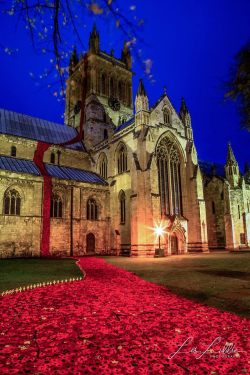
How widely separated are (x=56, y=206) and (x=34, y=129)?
46.5 feet

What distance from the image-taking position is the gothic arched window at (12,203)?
26031 millimetres

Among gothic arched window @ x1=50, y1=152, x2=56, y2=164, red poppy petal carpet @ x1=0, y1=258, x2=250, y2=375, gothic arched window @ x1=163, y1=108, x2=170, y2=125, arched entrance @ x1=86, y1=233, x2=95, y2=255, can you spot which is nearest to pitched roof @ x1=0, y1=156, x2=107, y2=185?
gothic arched window @ x1=50, y1=152, x2=56, y2=164

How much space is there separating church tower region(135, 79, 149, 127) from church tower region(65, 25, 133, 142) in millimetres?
10229

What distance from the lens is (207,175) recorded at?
48.6m

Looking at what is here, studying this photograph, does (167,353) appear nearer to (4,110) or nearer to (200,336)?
(200,336)

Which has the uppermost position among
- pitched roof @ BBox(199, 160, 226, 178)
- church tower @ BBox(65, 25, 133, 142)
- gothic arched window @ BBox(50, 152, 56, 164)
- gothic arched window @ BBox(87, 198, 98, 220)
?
church tower @ BBox(65, 25, 133, 142)

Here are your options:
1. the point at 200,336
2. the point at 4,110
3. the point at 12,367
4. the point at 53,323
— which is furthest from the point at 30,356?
the point at 4,110

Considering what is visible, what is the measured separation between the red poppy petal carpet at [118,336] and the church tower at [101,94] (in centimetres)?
3536

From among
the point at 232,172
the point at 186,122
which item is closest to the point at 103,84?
the point at 186,122

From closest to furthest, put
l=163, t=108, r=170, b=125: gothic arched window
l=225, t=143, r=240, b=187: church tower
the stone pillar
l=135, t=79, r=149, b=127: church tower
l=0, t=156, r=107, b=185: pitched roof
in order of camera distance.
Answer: l=0, t=156, r=107, b=185: pitched roof, l=135, t=79, r=149, b=127: church tower, l=163, t=108, r=170, b=125: gothic arched window, the stone pillar, l=225, t=143, r=240, b=187: church tower

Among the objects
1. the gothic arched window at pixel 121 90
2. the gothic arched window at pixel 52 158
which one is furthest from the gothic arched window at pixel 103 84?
the gothic arched window at pixel 52 158

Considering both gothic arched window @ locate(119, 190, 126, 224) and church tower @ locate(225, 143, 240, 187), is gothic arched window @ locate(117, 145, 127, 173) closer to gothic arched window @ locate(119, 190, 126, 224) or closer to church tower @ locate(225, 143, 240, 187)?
gothic arched window @ locate(119, 190, 126, 224)

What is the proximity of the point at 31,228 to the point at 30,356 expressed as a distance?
24.3 m

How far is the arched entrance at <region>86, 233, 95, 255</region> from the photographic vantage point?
3091cm
